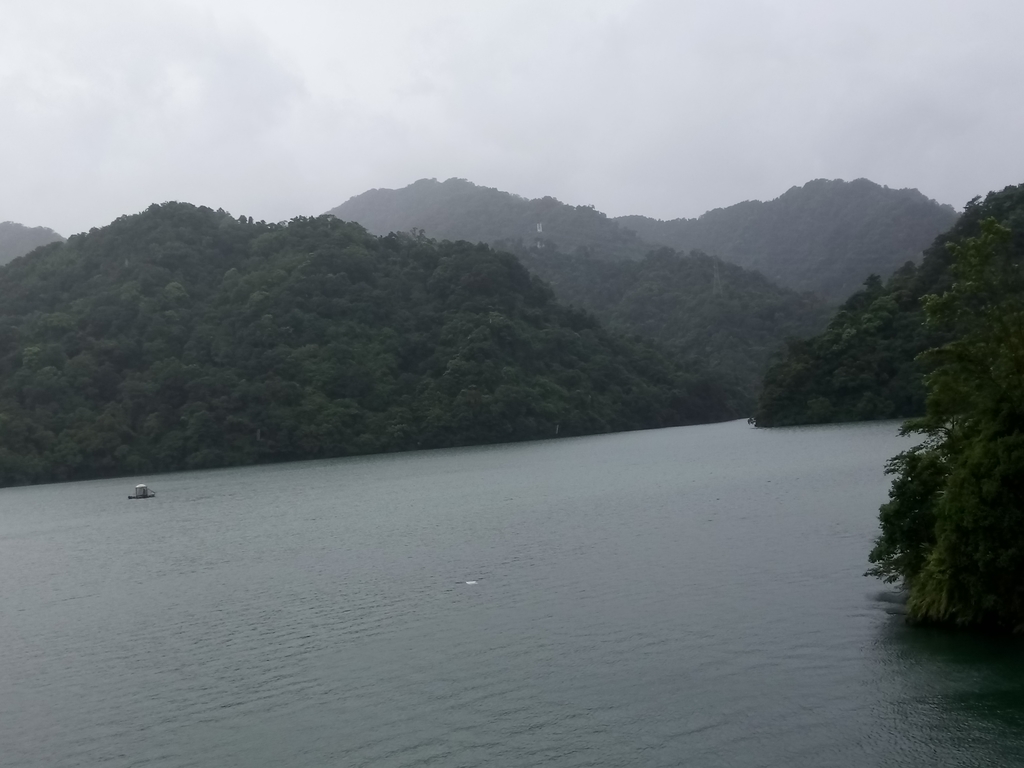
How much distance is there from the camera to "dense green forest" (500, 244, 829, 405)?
147375 millimetres

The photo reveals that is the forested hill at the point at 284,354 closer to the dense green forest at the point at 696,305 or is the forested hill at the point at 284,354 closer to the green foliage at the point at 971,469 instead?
the dense green forest at the point at 696,305

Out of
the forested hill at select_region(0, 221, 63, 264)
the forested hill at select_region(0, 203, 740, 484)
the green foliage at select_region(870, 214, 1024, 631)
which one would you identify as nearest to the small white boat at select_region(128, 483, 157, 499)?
the forested hill at select_region(0, 203, 740, 484)

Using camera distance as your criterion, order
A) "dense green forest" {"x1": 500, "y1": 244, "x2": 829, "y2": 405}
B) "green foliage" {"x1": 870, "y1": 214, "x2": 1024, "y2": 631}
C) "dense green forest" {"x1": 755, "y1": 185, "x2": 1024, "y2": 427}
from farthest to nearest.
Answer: "dense green forest" {"x1": 500, "y1": 244, "x2": 829, "y2": 405}
"dense green forest" {"x1": 755, "y1": 185, "x2": 1024, "y2": 427}
"green foliage" {"x1": 870, "y1": 214, "x2": 1024, "y2": 631}

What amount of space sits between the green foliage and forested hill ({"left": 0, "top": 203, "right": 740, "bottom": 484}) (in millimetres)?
77331

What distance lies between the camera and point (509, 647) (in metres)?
21.2

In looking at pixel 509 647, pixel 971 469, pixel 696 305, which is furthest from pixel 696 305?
pixel 971 469

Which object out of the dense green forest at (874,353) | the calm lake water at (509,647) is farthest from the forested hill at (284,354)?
the calm lake water at (509,647)

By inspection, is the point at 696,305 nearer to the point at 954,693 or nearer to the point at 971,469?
the point at 971,469

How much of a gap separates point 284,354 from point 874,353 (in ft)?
181

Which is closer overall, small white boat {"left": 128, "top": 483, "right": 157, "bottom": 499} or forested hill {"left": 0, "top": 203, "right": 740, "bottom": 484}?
small white boat {"left": 128, "top": 483, "right": 157, "bottom": 499}

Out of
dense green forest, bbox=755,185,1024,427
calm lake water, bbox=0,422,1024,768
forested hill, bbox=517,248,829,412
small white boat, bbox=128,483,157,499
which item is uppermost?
forested hill, bbox=517,248,829,412

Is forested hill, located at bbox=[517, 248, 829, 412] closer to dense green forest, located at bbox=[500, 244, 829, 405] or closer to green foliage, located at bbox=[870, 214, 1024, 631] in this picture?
dense green forest, located at bbox=[500, 244, 829, 405]

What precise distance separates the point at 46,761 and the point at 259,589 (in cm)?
1295

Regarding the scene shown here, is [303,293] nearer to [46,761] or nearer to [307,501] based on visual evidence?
[307,501]
